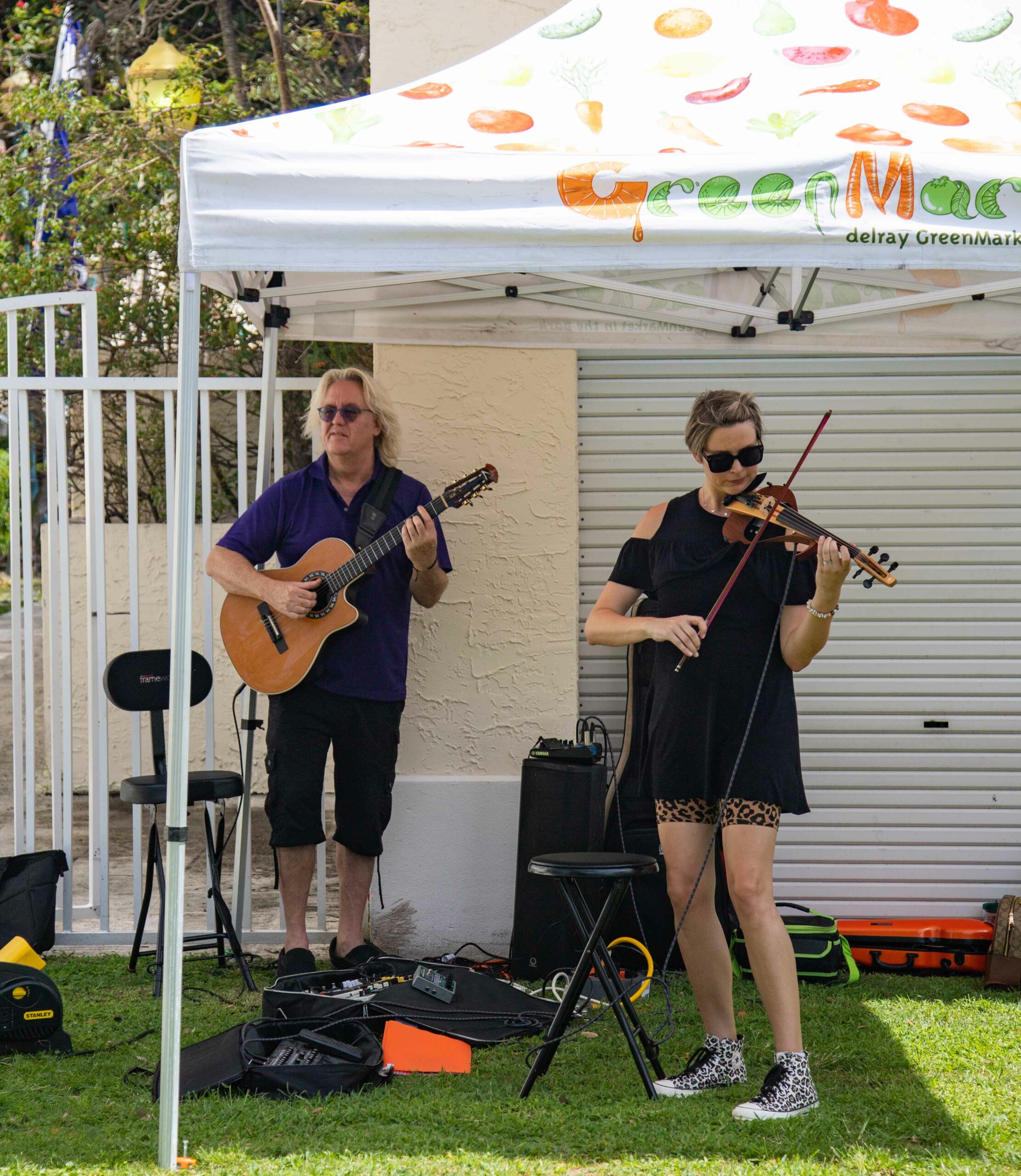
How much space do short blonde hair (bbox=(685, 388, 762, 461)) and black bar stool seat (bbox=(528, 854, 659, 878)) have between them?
1.01 meters

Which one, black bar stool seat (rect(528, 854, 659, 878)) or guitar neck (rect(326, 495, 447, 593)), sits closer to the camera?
black bar stool seat (rect(528, 854, 659, 878))

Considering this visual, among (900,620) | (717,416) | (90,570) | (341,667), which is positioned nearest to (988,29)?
(717,416)

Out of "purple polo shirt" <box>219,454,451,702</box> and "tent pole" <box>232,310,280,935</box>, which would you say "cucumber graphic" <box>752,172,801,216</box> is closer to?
"purple polo shirt" <box>219,454,451,702</box>

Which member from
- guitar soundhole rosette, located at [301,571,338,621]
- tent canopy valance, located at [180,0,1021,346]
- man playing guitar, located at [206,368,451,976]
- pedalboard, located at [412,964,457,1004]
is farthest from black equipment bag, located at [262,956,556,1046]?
tent canopy valance, located at [180,0,1021,346]

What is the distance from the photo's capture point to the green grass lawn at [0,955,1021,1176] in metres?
2.71

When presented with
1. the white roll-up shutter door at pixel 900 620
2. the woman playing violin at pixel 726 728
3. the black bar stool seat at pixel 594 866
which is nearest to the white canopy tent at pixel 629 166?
the woman playing violin at pixel 726 728

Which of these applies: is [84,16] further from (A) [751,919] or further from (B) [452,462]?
(A) [751,919]

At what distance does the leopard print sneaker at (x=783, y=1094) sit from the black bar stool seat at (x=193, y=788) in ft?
6.37

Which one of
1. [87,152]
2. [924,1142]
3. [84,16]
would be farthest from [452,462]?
[84,16]

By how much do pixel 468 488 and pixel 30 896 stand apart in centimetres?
212

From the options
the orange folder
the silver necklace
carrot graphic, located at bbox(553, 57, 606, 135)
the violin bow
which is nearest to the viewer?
carrot graphic, located at bbox(553, 57, 606, 135)

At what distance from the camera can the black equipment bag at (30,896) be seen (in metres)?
4.30

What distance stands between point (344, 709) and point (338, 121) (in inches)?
76.9

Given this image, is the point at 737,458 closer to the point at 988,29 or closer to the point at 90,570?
the point at 988,29
